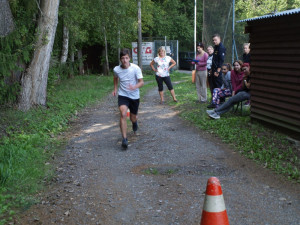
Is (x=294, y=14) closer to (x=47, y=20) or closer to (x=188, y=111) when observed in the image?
(x=188, y=111)

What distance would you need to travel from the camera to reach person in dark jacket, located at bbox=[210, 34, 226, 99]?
10953mm

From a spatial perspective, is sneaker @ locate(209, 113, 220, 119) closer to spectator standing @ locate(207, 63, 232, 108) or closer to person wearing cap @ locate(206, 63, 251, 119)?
person wearing cap @ locate(206, 63, 251, 119)

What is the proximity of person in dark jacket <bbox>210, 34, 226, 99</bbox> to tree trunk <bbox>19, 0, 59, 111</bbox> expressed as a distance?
15.1ft

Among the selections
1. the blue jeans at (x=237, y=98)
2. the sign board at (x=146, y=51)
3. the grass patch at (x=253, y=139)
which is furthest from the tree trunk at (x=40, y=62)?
the sign board at (x=146, y=51)

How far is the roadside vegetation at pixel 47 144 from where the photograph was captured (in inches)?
211

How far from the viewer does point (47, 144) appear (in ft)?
25.8

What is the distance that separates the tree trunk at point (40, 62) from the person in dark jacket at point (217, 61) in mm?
4616

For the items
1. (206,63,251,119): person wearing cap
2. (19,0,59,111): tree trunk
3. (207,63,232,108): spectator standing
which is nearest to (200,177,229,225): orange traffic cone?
(206,63,251,119): person wearing cap

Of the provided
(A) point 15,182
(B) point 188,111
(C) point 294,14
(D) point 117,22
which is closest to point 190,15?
(D) point 117,22

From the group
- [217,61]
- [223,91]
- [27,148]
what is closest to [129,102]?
[27,148]

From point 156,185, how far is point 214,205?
2.24 meters

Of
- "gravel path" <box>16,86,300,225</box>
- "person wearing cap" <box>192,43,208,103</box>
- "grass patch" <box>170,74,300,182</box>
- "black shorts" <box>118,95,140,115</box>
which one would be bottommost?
"gravel path" <box>16,86,300,225</box>

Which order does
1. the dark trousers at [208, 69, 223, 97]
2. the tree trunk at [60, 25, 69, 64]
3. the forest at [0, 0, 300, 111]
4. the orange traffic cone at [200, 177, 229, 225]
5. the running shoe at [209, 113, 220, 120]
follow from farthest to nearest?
the tree trunk at [60, 25, 69, 64]
the dark trousers at [208, 69, 223, 97]
the forest at [0, 0, 300, 111]
the running shoe at [209, 113, 220, 120]
the orange traffic cone at [200, 177, 229, 225]

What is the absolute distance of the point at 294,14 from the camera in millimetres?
7160
